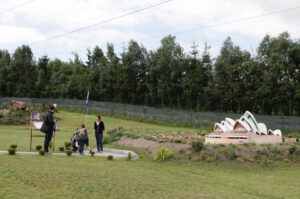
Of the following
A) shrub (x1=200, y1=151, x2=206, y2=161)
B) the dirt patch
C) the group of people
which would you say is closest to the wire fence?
the dirt patch

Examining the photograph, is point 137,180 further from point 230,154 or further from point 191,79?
point 191,79

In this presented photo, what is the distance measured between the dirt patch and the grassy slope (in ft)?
6.55

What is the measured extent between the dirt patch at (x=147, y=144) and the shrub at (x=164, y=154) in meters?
0.61

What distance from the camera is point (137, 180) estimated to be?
1008 centimetres

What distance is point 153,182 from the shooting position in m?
10.1

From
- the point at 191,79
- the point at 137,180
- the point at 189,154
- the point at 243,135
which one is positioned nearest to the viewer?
the point at 137,180

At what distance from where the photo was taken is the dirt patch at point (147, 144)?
51.5ft

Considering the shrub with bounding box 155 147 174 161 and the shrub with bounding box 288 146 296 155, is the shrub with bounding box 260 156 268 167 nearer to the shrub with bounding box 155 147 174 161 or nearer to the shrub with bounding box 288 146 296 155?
the shrub with bounding box 288 146 296 155

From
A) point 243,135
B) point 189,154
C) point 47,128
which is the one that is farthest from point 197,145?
point 47,128

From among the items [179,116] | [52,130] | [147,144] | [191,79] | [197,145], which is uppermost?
[191,79]

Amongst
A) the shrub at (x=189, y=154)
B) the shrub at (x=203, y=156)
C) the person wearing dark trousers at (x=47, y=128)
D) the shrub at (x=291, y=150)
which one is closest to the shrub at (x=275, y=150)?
the shrub at (x=291, y=150)

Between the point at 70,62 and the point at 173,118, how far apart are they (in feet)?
163

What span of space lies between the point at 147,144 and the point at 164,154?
2.78 m

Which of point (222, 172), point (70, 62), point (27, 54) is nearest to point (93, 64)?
point (70, 62)
